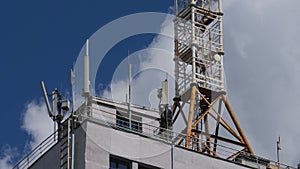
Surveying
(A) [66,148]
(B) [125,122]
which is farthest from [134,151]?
(B) [125,122]

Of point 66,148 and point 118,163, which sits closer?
point 118,163

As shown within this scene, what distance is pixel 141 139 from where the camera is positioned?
69.4 meters

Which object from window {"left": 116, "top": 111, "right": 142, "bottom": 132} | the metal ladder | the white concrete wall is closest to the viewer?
the white concrete wall

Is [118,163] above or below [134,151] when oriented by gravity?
below

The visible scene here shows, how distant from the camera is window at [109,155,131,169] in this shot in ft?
222

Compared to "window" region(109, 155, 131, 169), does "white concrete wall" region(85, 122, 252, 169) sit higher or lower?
higher

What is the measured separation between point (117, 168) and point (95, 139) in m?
2.06

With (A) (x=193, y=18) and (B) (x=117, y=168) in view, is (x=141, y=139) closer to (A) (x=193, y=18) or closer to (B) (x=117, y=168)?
(B) (x=117, y=168)

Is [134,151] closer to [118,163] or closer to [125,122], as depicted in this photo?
[118,163]

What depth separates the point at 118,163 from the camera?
68.1 m

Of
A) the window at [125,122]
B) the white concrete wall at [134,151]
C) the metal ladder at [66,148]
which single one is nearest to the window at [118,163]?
the white concrete wall at [134,151]

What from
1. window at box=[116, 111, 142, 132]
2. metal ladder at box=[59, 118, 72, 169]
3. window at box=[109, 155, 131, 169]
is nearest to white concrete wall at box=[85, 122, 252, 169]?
window at box=[109, 155, 131, 169]

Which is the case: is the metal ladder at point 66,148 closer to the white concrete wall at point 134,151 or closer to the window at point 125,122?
the white concrete wall at point 134,151

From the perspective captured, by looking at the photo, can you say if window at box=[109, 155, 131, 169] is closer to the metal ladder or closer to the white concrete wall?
the white concrete wall
